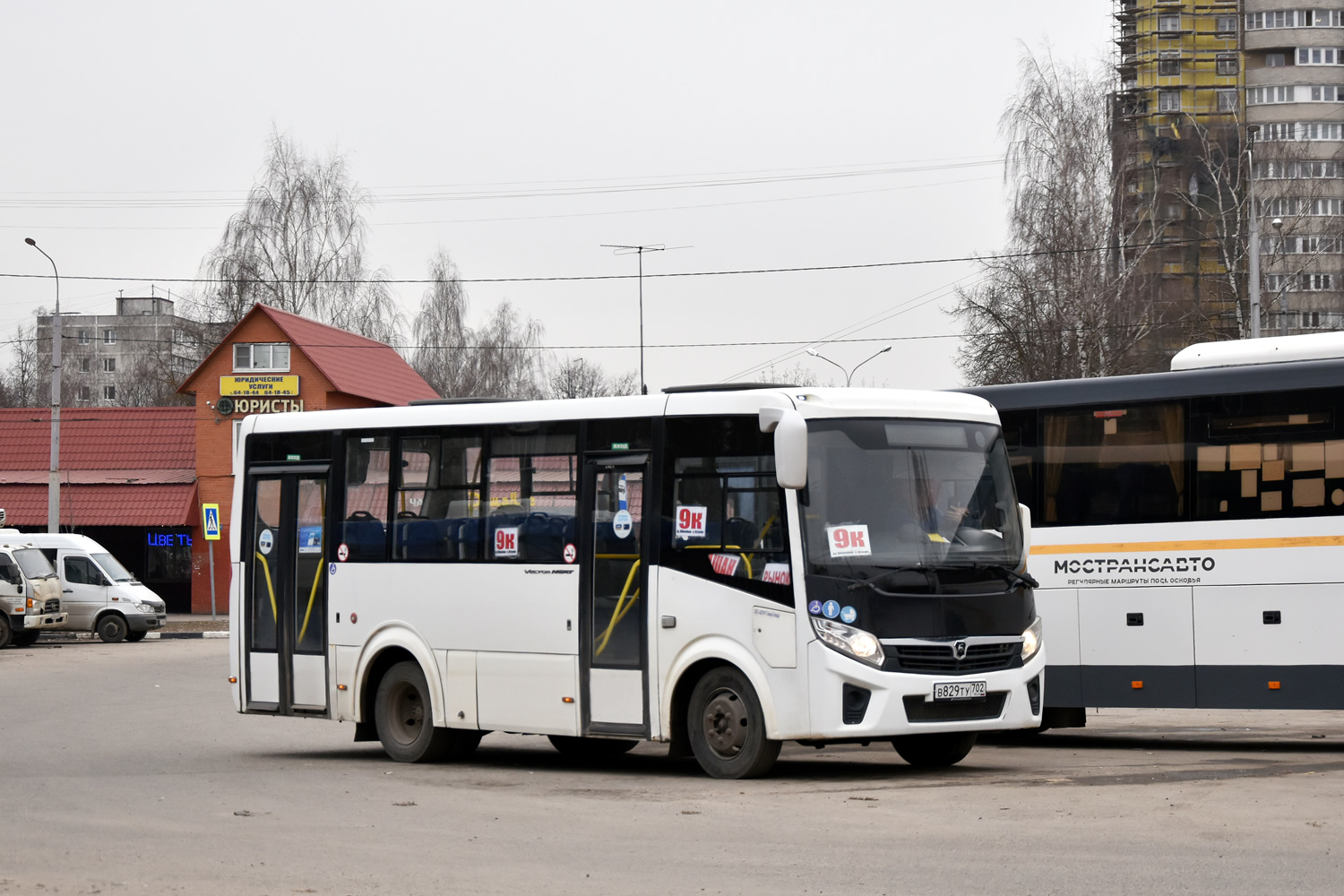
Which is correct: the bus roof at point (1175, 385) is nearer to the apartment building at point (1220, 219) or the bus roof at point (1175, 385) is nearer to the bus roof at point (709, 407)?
the bus roof at point (709, 407)

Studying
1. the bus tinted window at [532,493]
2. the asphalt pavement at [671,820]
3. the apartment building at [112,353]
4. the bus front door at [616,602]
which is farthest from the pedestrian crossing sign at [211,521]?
the apartment building at [112,353]

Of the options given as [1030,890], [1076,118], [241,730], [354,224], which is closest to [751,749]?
[1030,890]

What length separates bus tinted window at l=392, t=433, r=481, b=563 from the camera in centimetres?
1488

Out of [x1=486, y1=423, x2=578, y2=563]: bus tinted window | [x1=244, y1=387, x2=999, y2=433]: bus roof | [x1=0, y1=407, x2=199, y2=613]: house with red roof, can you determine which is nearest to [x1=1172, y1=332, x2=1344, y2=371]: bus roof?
[x1=244, y1=387, x2=999, y2=433]: bus roof

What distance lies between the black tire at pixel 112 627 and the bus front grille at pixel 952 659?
1246 inches

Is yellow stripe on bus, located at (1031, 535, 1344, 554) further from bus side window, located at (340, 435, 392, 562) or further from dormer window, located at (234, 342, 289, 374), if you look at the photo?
dormer window, located at (234, 342, 289, 374)

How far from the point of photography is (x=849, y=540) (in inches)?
503

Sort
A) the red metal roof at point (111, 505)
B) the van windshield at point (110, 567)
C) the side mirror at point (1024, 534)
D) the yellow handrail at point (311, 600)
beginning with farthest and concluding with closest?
1. the red metal roof at point (111, 505)
2. the van windshield at point (110, 567)
3. the yellow handrail at point (311, 600)
4. the side mirror at point (1024, 534)

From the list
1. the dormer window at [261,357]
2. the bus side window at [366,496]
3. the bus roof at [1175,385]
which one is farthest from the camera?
the dormer window at [261,357]

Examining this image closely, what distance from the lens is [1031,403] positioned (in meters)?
16.7

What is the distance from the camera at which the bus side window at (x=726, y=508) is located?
42.4 ft

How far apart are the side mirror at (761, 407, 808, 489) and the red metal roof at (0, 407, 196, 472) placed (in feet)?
139

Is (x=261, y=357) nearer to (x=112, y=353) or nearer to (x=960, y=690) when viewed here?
(x=960, y=690)

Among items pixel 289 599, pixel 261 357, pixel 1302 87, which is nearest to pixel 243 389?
pixel 261 357
